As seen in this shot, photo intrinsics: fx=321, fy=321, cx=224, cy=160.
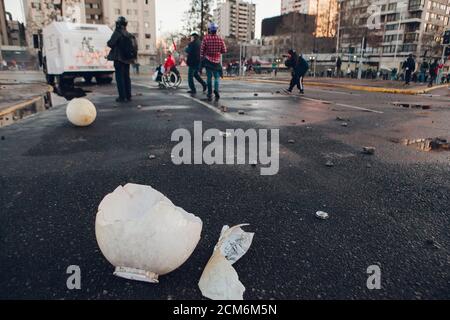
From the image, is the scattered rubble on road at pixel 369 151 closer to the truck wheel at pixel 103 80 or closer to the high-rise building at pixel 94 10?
the truck wheel at pixel 103 80

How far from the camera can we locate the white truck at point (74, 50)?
16.5 meters

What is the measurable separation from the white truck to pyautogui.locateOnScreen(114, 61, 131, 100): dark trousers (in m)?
8.57

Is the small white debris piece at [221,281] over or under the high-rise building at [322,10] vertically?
under

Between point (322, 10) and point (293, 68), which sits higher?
point (322, 10)

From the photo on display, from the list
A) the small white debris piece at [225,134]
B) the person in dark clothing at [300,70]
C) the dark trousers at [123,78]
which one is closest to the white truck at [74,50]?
the dark trousers at [123,78]

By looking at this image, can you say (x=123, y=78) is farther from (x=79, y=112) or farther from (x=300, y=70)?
(x=300, y=70)

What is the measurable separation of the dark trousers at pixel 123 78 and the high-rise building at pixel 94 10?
89.4m

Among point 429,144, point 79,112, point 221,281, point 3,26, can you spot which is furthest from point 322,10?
point 221,281

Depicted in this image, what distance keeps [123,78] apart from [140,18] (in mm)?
86343

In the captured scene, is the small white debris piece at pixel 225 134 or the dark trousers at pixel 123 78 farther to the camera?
the dark trousers at pixel 123 78

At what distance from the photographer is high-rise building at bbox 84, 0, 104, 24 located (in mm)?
85500

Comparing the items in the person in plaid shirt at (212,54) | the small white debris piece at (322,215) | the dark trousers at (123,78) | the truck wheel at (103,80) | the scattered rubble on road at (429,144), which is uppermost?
the person in plaid shirt at (212,54)

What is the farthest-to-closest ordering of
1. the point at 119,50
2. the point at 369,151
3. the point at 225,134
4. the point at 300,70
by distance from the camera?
the point at 300,70 < the point at 119,50 < the point at 225,134 < the point at 369,151

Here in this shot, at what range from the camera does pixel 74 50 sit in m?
16.8
